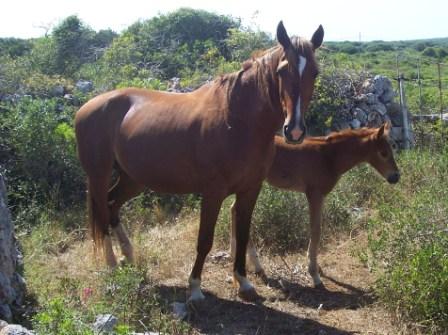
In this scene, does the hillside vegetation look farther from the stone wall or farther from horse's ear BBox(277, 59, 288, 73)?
horse's ear BBox(277, 59, 288, 73)

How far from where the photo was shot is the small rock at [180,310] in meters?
4.39

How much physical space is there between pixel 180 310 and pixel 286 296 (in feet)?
3.72

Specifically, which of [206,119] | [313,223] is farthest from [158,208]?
[206,119]

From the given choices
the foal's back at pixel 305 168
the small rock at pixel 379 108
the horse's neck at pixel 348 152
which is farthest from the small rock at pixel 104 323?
the small rock at pixel 379 108

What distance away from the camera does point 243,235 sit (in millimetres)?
4949

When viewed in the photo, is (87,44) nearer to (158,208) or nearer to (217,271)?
(158,208)

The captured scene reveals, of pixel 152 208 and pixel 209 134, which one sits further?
pixel 152 208

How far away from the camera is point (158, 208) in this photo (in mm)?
7652

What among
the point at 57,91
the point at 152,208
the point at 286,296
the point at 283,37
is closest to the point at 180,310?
the point at 286,296

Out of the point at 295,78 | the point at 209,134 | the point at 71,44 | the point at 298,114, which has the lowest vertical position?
the point at 209,134

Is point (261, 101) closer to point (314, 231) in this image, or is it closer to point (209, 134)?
point (209, 134)

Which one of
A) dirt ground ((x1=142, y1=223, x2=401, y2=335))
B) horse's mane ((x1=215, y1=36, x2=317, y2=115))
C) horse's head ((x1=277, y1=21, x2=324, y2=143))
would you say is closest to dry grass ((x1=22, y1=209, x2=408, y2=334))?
dirt ground ((x1=142, y1=223, x2=401, y2=335))

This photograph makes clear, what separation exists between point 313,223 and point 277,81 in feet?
6.24

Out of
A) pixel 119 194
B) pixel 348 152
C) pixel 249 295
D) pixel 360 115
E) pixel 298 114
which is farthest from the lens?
pixel 360 115
